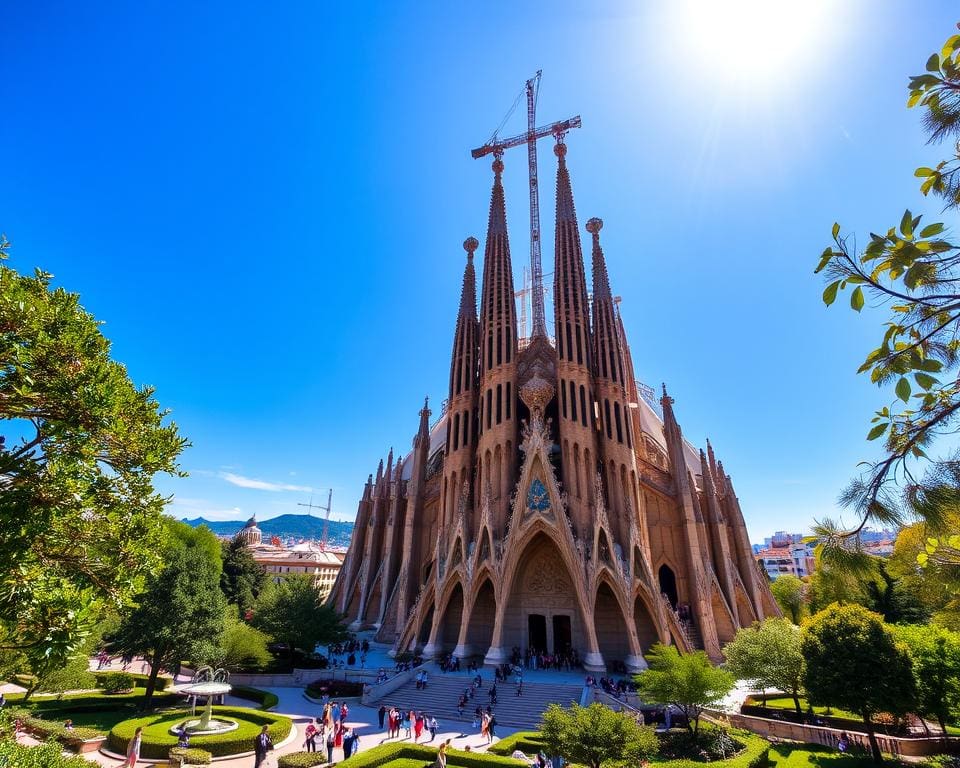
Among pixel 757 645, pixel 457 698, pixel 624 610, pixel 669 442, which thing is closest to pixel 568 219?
pixel 669 442

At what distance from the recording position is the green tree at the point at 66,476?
5.09 meters

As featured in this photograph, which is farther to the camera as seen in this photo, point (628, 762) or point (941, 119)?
point (628, 762)

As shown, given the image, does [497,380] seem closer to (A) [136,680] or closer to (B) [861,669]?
(B) [861,669]

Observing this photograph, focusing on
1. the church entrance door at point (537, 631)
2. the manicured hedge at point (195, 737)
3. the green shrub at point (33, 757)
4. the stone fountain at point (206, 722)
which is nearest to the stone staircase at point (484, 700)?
the church entrance door at point (537, 631)

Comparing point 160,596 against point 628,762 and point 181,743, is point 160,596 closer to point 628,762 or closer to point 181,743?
point 181,743

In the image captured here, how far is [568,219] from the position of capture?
111 feet

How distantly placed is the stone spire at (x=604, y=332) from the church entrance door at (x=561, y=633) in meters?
13.8

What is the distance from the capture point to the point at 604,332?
102 ft

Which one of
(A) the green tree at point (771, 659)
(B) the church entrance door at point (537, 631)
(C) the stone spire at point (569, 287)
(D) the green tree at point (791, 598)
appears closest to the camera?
(A) the green tree at point (771, 659)

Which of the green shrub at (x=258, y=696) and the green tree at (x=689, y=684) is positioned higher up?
the green tree at (x=689, y=684)

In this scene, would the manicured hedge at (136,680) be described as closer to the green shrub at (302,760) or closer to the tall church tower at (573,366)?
the green shrub at (302,760)

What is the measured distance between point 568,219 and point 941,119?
3168 centimetres

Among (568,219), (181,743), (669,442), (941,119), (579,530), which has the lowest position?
(181,743)

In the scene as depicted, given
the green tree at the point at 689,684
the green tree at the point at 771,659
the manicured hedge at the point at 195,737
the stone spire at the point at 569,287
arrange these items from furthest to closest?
the stone spire at the point at 569,287 → the green tree at the point at 771,659 → the green tree at the point at 689,684 → the manicured hedge at the point at 195,737
